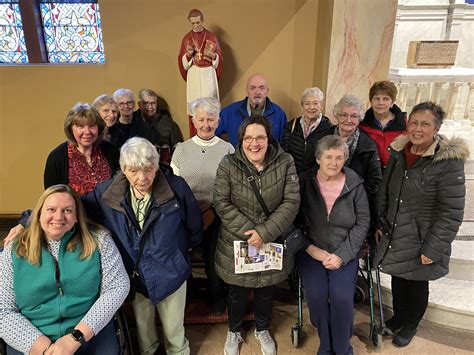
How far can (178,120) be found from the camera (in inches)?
181

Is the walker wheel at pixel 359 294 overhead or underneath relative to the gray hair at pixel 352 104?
underneath

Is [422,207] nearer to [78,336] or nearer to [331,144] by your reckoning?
[331,144]

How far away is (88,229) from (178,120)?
2.84m

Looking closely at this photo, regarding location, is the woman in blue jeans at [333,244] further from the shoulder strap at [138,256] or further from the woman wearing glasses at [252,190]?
the shoulder strap at [138,256]

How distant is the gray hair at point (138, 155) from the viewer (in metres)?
1.90

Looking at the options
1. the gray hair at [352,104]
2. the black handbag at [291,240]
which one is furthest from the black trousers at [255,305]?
the gray hair at [352,104]

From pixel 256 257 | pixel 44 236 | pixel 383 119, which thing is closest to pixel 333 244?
pixel 256 257

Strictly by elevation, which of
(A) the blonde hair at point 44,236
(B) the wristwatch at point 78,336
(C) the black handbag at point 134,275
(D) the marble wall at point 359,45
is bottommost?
(B) the wristwatch at point 78,336

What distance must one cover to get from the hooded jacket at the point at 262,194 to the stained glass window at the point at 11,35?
3606 mm

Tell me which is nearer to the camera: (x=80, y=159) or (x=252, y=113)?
(x=80, y=159)

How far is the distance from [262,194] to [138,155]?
724 mm

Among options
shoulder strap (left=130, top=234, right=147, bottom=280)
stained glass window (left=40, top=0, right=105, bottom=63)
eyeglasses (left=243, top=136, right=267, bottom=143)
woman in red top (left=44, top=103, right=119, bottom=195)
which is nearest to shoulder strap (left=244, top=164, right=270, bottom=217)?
eyeglasses (left=243, top=136, right=267, bottom=143)

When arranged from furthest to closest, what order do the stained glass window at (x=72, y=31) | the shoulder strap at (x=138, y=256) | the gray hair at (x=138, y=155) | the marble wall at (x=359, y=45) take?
the stained glass window at (x=72, y=31), the marble wall at (x=359, y=45), the shoulder strap at (x=138, y=256), the gray hair at (x=138, y=155)

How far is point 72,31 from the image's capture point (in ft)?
14.7
